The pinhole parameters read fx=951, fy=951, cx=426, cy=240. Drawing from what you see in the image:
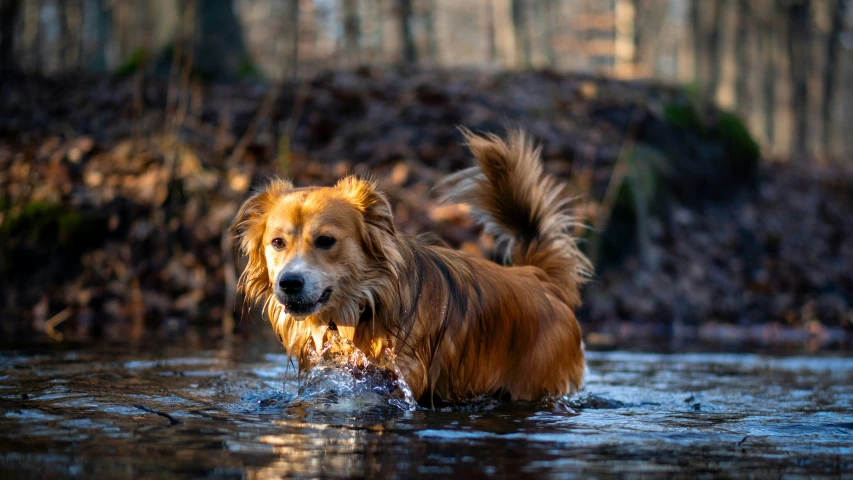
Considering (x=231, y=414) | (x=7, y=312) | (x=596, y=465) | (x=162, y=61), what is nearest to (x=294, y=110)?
(x=162, y=61)

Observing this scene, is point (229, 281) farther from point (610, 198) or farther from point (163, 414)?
point (163, 414)

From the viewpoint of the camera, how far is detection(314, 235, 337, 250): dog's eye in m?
5.27

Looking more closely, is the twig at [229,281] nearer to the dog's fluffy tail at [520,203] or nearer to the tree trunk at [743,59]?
the dog's fluffy tail at [520,203]

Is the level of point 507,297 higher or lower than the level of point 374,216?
lower

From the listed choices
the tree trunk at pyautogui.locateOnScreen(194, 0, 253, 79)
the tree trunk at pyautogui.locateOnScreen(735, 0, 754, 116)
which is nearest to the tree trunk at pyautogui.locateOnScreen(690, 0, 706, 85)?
the tree trunk at pyautogui.locateOnScreen(735, 0, 754, 116)

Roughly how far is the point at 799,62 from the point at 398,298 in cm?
2894

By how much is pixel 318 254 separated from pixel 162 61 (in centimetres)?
979

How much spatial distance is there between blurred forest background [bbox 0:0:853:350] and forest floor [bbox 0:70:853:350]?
3 cm

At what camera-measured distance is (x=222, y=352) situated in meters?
7.97

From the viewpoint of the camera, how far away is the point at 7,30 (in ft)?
42.1

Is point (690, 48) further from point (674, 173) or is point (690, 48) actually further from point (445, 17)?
point (445, 17)

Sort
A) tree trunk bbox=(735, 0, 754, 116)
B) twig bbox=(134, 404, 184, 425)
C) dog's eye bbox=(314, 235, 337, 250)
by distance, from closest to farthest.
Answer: twig bbox=(134, 404, 184, 425) → dog's eye bbox=(314, 235, 337, 250) → tree trunk bbox=(735, 0, 754, 116)

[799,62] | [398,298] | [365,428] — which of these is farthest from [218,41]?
[799,62]

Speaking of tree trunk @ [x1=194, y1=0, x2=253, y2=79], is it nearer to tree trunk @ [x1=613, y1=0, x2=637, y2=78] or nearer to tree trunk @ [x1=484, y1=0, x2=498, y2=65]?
tree trunk @ [x1=613, y1=0, x2=637, y2=78]
